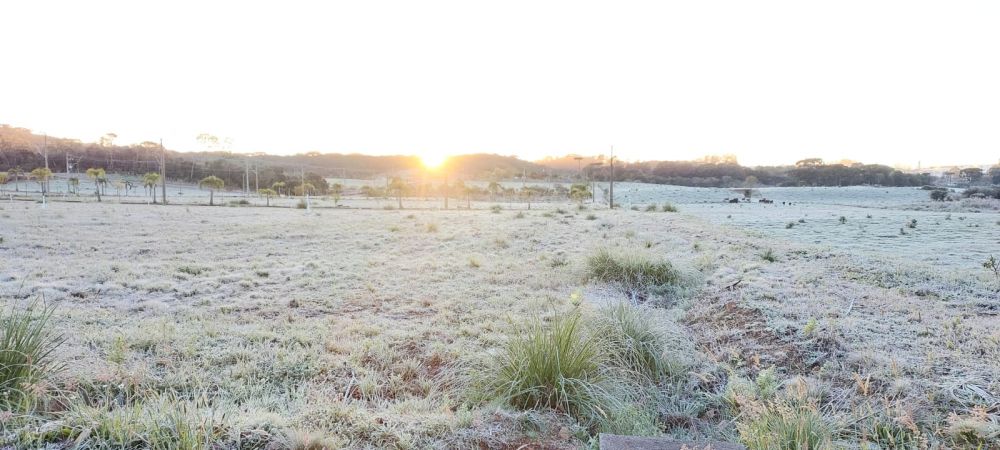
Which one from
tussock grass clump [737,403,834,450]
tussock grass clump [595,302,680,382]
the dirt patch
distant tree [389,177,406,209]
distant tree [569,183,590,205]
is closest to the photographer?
tussock grass clump [737,403,834,450]

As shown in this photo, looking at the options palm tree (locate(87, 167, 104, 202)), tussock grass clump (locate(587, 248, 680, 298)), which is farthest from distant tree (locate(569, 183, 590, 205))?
tussock grass clump (locate(587, 248, 680, 298))

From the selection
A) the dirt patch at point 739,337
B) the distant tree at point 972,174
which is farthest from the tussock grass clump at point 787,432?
the distant tree at point 972,174

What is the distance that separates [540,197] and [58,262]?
45.9m

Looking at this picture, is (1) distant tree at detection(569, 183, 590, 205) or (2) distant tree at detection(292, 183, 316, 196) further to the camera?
(2) distant tree at detection(292, 183, 316, 196)

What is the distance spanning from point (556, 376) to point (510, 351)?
43 cm

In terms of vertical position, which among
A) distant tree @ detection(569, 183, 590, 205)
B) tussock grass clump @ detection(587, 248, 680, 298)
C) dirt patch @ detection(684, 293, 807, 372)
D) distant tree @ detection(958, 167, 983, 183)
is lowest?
dirt patch @ detection(684, 293, 807, 372)

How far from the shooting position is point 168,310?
19.4 ft

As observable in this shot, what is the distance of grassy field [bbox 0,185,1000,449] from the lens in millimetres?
2648

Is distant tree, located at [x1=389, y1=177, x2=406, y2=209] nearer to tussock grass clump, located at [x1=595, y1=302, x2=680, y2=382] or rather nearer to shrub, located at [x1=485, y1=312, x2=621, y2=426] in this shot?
tussock grass clump, located at [x1=595, y1=302, x2=680, y2=382]

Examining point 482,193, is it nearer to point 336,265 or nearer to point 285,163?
point 336,265

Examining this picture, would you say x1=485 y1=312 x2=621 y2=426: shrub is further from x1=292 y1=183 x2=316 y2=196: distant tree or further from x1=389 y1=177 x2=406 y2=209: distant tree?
x1=292 y1=183 x2=316 y2=196: distant tree

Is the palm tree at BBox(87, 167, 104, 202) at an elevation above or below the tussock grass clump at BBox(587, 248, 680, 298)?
above

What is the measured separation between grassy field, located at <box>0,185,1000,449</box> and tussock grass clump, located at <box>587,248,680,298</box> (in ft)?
0.09

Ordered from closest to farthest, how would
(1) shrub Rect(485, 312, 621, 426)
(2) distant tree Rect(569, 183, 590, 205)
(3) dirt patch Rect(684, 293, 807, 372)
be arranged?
(1) shrub Rect(485, 312, 621, 426)
(3) dirt patch Rect(684, 293, 807, 372)
(2) distant tree Rect(569, 183, 590, 205)
